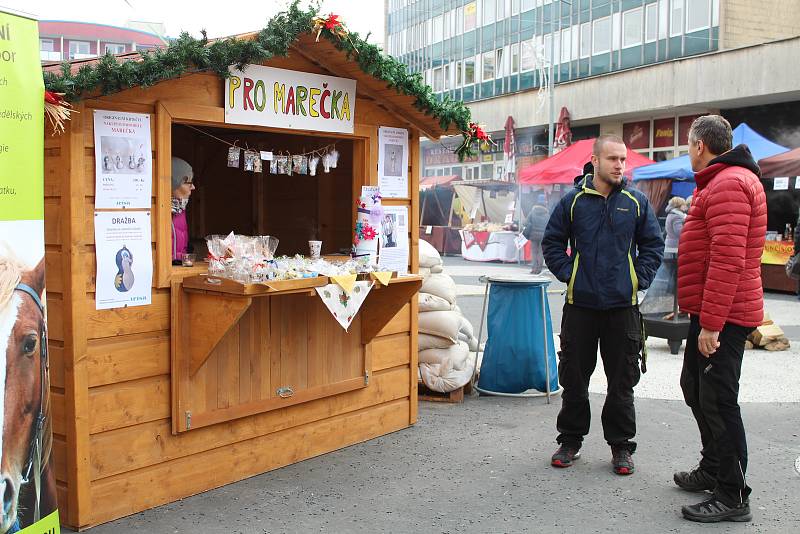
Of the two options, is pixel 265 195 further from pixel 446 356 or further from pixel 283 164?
pixel 446 356

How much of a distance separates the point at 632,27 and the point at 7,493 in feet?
91.6

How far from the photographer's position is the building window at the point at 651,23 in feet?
88.3

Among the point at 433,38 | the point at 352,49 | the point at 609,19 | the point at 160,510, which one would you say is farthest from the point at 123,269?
the point at 433,38

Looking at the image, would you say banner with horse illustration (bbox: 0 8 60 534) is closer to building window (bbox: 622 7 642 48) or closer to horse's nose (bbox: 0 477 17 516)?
horse's nose (bbox: 0 477 17 516)

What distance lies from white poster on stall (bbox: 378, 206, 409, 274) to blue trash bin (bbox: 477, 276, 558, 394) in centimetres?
132

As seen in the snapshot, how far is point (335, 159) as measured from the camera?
19.0 feet

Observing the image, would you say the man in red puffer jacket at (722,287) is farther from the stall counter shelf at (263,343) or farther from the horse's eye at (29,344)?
the horse's eye at (29,344)

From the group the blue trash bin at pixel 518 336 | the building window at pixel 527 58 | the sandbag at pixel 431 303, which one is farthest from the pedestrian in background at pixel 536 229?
the building window at pixel 527 58

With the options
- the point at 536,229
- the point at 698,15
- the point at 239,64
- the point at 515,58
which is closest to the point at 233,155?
the point at 239,64

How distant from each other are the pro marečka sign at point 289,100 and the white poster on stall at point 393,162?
1.21 feet

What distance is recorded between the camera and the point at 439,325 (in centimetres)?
679

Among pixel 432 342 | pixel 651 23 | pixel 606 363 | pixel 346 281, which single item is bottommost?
pixel 432 342

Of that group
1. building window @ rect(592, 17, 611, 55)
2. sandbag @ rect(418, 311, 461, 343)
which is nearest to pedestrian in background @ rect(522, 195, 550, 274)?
building window @ rect(592, 17, 611, 55)

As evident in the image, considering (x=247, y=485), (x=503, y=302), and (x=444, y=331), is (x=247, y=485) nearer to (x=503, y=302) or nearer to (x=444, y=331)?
(x=444, y=331)
